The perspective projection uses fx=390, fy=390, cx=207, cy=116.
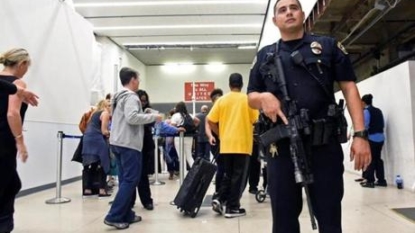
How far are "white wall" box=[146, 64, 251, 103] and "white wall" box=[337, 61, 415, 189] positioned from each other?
1033 cm

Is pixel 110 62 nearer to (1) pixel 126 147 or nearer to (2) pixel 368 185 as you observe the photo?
(2) pixel 368 185

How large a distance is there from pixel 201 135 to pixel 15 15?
3.19 m

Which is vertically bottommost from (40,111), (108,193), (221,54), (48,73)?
(108,193)

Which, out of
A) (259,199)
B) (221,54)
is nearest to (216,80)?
(221,54)

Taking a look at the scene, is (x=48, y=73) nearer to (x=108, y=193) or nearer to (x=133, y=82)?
(x=108, y=193)

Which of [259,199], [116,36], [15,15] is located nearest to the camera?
[259,199]

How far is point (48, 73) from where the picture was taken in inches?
255

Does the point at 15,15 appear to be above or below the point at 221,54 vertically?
below

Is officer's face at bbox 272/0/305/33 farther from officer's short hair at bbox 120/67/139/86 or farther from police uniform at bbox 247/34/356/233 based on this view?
officer's short hair at bbox 120/67/139/86

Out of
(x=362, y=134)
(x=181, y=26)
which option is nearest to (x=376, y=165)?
(x=362, y=134)

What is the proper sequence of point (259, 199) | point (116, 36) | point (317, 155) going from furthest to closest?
point (116, 36) → point (259, 199) → point (317, 155)

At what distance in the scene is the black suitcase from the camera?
3.84 metres

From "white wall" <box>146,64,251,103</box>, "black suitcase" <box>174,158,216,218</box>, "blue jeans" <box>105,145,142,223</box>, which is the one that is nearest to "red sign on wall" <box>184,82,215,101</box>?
"white wall" <box>146,64,251,103</box>

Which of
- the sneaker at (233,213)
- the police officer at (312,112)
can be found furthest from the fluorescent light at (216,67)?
the police officer at (312,112)
